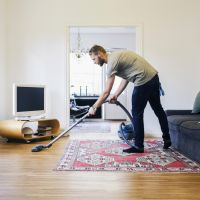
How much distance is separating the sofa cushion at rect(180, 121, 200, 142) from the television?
2.22 meters

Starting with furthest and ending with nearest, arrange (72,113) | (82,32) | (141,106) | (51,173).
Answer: (82,32) → (72,113) → (141,106) → (51,173)

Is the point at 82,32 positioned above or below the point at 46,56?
above

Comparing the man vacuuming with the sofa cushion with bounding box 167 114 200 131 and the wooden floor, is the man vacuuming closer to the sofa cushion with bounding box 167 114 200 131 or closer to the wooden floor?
the sofa cushion with bounding box 167 114 200 131

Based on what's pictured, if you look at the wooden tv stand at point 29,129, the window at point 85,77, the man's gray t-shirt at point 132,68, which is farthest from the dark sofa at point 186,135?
the window at point 85,77

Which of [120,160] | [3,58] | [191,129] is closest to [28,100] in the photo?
[3,58]

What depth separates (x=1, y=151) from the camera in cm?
363

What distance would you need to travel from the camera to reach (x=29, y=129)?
432cm

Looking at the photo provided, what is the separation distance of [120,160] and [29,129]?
173 centimetres

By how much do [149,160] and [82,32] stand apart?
562cm

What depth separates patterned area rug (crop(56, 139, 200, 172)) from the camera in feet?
A: 9.00

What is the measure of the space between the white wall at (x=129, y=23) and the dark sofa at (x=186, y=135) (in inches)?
50.9

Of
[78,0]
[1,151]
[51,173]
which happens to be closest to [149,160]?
[51,173]

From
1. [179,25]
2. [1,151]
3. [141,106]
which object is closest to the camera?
[141,106]

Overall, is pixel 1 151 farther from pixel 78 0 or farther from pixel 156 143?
pixel 78 0
